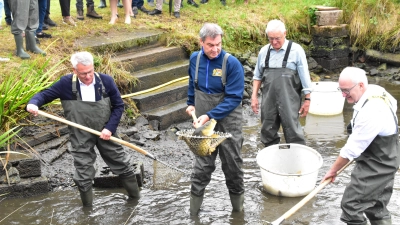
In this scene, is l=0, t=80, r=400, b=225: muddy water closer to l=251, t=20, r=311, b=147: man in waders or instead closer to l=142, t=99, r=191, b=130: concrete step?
l=251, t=20, r=311, b=147: man in waders

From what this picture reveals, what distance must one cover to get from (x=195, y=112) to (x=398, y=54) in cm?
869

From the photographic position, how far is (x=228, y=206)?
20.1ft

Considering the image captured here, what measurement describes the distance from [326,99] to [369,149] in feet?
16.3

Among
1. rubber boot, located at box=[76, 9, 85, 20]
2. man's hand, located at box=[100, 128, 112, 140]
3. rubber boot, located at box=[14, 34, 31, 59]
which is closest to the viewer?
man's hand, located at box=[100, 128, 112, 140]

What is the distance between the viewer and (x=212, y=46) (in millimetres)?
5176

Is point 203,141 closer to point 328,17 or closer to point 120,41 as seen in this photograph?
point 120,41

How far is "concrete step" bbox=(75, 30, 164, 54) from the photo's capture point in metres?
9.27

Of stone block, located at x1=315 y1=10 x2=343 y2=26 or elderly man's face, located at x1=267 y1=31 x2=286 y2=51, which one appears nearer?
elderly man's face, located at x1=267 y1=31 x2=286 y2=51

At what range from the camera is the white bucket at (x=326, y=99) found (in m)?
9.48

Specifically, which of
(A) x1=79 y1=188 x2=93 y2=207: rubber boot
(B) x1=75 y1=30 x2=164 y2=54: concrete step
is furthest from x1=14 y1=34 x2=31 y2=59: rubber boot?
(A) x1=79 y1=188 x2=93 y2=207: rubber boot

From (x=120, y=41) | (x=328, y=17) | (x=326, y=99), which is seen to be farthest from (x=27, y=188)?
(x=328, y=17)

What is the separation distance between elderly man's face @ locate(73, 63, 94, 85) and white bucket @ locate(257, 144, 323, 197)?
7.24 feet

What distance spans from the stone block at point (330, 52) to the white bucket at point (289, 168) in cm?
672

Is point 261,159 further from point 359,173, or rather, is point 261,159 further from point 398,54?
point 398,54
